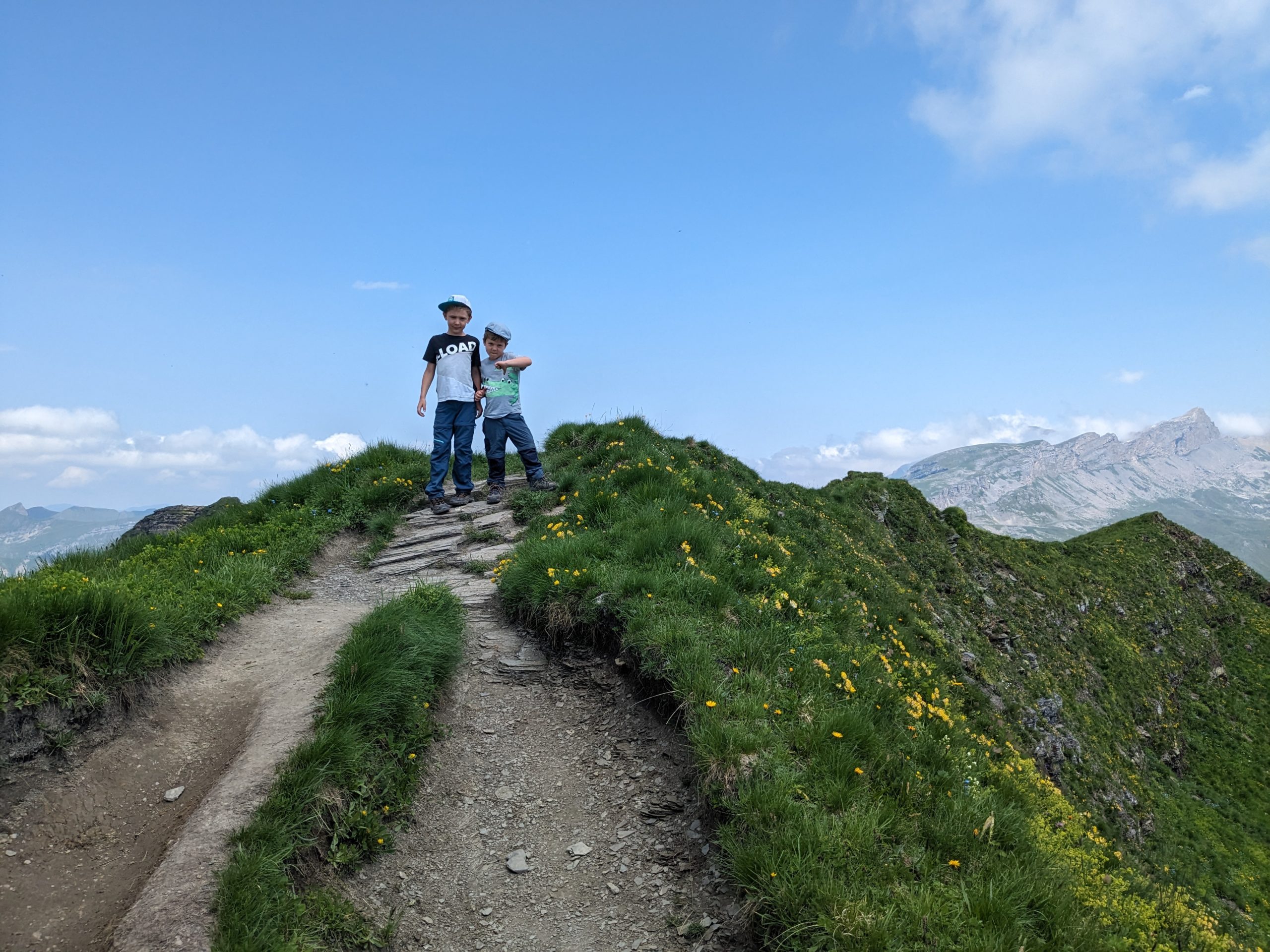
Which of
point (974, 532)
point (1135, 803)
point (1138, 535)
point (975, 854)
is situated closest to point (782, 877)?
point (975, 854)

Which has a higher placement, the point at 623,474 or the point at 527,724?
the point at 623,474

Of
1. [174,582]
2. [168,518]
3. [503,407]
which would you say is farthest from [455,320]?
[168,518]

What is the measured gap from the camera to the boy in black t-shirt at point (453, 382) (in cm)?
1291

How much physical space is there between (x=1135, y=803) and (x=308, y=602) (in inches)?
1069

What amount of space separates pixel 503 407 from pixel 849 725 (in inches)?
357

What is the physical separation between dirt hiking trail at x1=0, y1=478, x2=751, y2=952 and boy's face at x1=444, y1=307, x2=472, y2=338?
662cm

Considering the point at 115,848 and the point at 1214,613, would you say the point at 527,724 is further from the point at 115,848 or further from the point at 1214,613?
the point at 1214,613

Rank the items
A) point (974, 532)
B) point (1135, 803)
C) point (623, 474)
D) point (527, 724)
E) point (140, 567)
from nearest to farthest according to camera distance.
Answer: point (527, 724) → point (140, 567) → point (623, 474) → point (1135, 803) → point (974, 532)

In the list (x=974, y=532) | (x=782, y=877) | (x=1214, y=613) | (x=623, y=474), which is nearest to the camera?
(x=782, y=877)

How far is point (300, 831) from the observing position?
16.3ft

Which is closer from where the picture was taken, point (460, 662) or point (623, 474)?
point (460, 662)

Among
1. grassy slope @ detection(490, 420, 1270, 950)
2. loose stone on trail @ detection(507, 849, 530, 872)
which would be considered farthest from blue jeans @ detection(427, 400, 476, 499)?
loose stone on trail @ detection(507, 849, 530, 872)

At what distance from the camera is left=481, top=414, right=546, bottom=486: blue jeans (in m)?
13.2

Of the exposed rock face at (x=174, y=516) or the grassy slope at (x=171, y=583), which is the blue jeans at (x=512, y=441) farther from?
the exposed rock face at (x=174, y=516)
